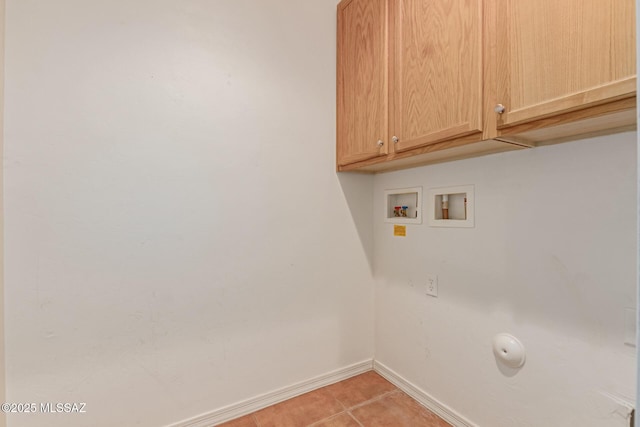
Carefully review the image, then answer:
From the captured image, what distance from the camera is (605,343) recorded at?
94 cm

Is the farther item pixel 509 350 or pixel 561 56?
pixel 509 350

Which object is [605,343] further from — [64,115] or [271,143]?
[64,115]

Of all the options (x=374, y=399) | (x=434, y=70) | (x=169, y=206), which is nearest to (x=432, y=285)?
(x=374, y=399)

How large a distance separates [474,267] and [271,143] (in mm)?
1220

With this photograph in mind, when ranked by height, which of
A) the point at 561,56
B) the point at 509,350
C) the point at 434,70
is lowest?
the point at 509,350

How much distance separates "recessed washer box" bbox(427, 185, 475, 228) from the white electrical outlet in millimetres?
288

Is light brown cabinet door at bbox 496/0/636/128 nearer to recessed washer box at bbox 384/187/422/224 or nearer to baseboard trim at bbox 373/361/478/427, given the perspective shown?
recessed washer box at bbox 384/187/422/224

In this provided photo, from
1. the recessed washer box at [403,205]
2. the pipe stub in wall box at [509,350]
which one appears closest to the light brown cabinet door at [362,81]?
the recessed washer box at [403,205]

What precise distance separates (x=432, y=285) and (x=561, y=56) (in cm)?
111

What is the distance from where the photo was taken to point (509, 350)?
115 centimetres

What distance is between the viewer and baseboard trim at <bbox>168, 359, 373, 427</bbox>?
4.44ft

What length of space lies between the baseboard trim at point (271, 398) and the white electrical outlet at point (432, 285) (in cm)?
73

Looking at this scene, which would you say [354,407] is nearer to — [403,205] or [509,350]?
[509,350]

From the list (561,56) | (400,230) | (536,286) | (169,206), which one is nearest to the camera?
(561,56)
